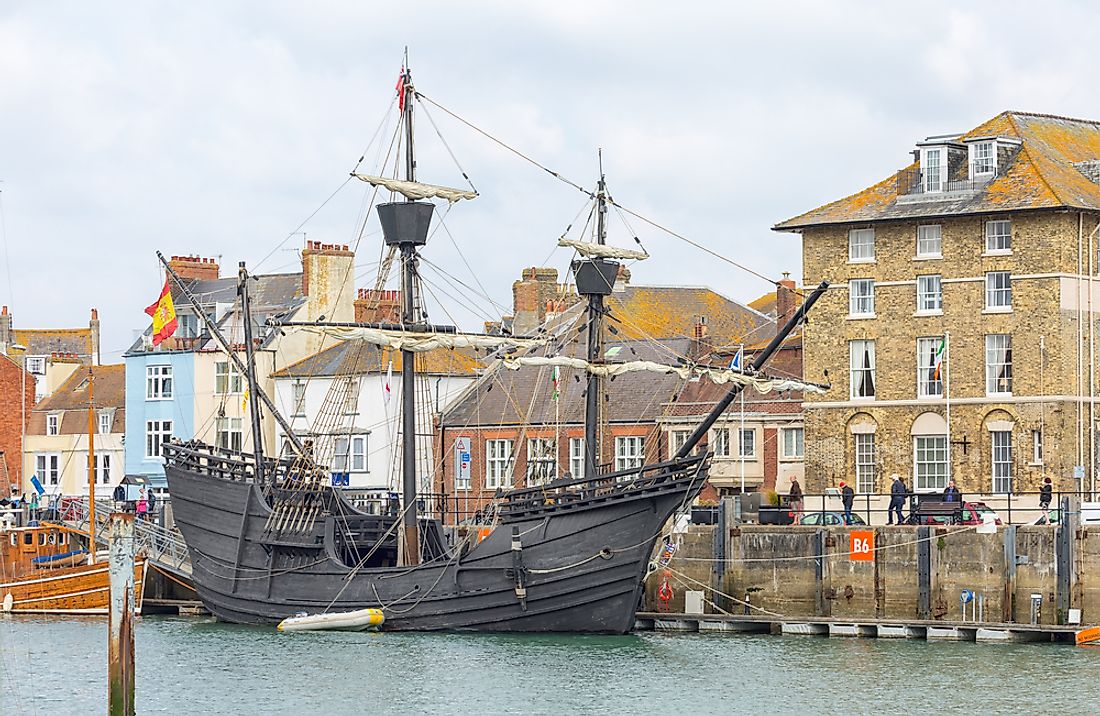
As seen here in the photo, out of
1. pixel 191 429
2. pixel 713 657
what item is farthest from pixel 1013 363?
pixel 191 429

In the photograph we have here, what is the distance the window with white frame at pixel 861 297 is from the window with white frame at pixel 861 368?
2.77 ft

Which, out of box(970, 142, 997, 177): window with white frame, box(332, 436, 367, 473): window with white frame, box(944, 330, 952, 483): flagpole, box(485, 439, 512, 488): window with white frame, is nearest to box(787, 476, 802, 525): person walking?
box(944, 330, 952, 483): flagpole

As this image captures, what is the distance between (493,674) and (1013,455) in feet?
64.4

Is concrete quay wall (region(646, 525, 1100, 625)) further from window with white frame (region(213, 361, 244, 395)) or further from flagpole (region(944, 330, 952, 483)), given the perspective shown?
window with white frame (region(213, 361, 244, 395))

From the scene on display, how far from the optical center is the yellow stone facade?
56812 mm

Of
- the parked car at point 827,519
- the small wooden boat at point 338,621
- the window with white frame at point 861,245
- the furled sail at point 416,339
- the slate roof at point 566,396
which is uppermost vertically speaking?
the window with white frame at point 861,245

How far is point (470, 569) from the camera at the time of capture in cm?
4853

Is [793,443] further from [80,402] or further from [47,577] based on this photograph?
[80,402]

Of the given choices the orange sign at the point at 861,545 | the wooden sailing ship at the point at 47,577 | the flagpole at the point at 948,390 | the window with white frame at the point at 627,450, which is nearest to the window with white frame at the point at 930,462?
the flagpole at the point at 948,390

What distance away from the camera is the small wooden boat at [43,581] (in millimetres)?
56438

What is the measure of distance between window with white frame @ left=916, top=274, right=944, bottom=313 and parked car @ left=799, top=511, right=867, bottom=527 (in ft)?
27.8

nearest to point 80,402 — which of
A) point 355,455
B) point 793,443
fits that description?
point 355,455

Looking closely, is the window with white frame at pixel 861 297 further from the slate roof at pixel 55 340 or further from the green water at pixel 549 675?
the slate roof at pixel 55 340

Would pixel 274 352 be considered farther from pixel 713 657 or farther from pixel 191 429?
pixel 713 657
